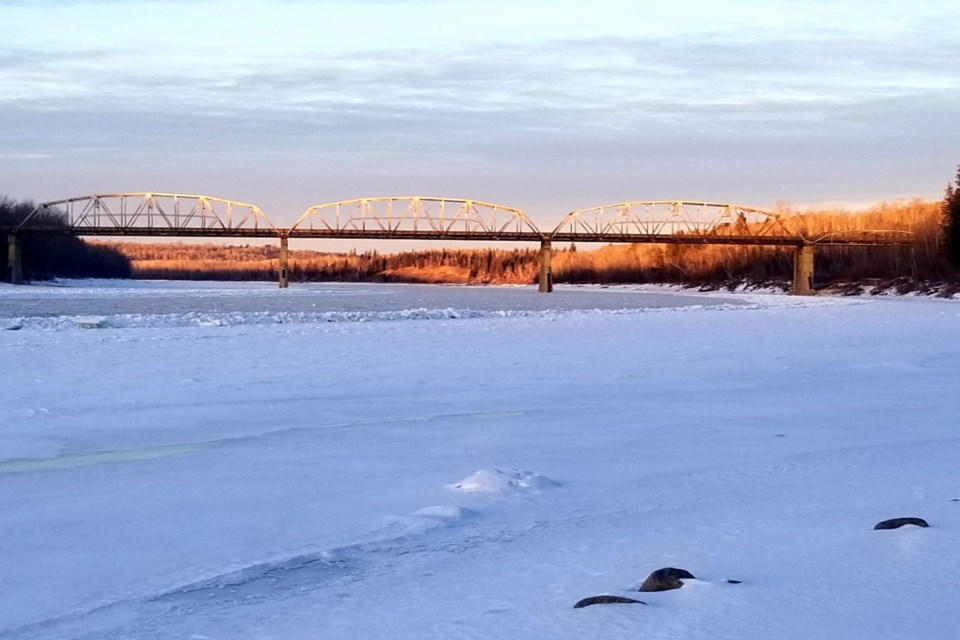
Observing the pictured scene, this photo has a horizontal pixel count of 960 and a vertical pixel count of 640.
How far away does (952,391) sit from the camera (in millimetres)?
16016

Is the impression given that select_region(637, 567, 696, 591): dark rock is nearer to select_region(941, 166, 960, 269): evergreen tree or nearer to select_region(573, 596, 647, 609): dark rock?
select_region(573, 596, 647, 609): dark rock

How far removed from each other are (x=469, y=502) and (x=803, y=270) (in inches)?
4233

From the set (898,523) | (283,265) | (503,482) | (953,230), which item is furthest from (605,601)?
(283,265)

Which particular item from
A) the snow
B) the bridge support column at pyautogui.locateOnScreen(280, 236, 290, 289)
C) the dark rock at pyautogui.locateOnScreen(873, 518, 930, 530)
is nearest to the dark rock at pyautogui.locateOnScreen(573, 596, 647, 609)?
the snow

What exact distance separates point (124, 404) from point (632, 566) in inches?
367

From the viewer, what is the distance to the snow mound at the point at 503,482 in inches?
345

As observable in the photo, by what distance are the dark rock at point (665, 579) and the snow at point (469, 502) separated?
0.09m

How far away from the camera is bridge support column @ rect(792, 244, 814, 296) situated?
107 metres

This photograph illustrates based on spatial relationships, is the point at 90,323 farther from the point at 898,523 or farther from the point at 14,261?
the point at 14,261

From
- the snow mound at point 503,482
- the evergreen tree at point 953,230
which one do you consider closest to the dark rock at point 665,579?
the snow mound at point 503,482

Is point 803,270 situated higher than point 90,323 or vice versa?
point 803,270

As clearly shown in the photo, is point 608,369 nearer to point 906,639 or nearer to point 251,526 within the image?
point 251,526

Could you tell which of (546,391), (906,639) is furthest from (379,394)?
(906,639)

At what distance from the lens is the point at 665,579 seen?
5867 mm
